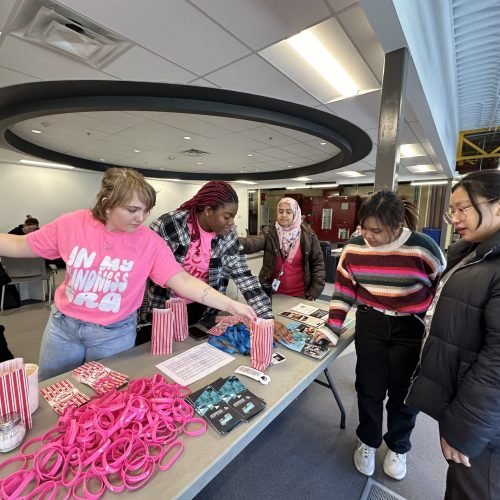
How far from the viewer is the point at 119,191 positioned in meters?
0.96

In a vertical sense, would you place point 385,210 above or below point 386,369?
above

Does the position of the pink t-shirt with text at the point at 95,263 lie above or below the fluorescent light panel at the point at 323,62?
below

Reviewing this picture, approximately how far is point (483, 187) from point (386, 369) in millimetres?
913

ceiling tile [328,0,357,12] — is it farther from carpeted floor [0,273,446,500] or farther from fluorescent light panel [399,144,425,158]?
fluorescent light panel [399,144,425,158]

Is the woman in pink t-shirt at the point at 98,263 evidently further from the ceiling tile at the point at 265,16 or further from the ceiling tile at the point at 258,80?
the ceiling tile at the point at 258,80

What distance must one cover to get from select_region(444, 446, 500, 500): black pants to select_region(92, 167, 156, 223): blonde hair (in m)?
1.43

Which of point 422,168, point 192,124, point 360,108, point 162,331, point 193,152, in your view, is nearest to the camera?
point 162,331

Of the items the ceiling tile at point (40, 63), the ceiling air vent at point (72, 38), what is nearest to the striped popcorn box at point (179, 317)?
the ceiling air vent at point (72, 38)

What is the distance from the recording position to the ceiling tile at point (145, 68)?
7.32 ft

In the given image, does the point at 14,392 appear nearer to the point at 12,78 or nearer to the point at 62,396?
the point at 62,396

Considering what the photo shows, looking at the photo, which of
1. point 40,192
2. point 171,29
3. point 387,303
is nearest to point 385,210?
point 387,303

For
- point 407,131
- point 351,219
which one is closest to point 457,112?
point 407,131

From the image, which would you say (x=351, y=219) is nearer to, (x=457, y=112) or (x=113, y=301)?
(x=457, y=112)

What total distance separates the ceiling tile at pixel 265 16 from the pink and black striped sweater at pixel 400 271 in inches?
62.8
